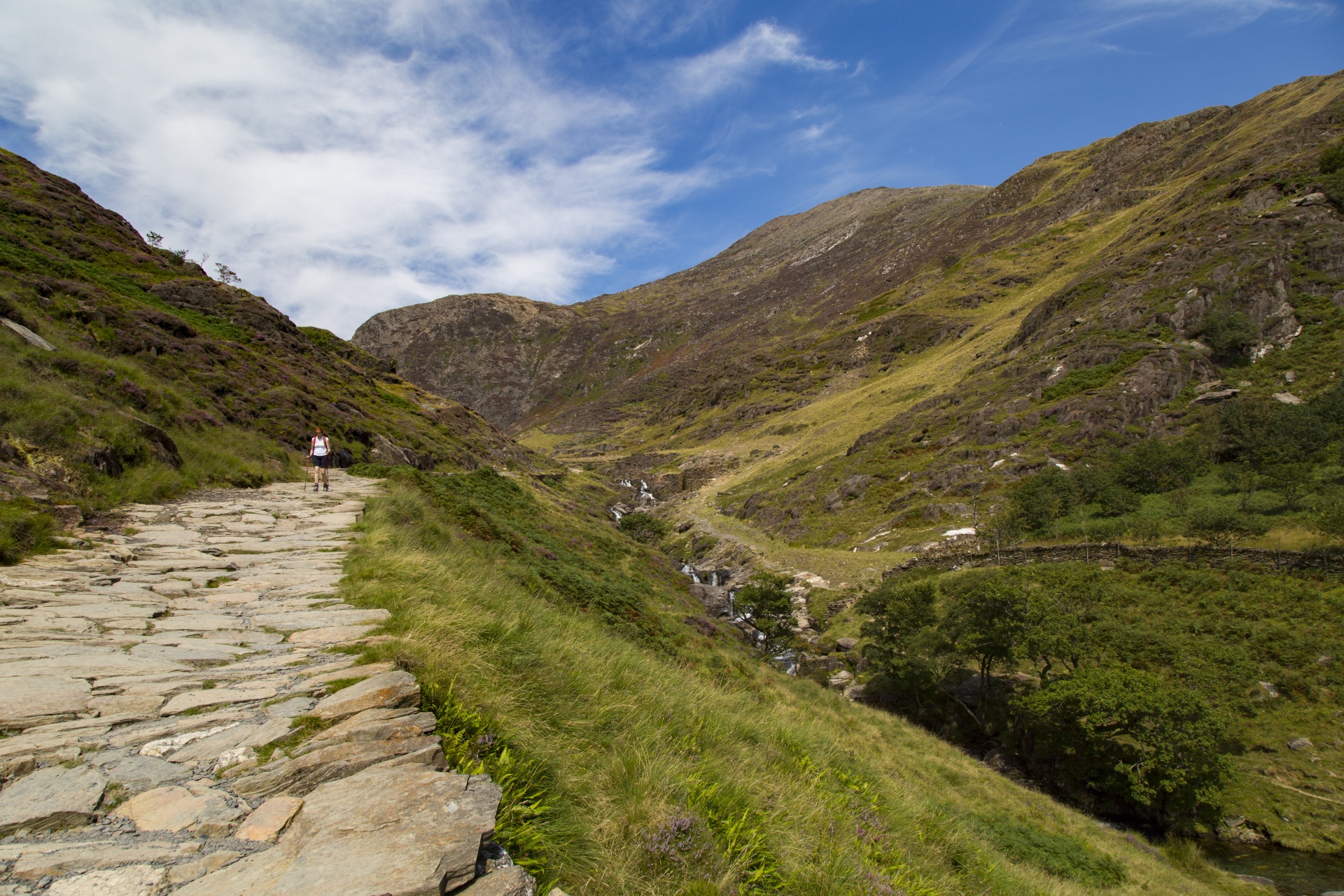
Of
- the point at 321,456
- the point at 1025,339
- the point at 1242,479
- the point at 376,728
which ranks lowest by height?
the point at 1242,479

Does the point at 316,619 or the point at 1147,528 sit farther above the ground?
the point at 316,619

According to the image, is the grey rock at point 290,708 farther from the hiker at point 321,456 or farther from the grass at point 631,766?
the hiker at point 321,456

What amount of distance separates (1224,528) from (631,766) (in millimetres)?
33127

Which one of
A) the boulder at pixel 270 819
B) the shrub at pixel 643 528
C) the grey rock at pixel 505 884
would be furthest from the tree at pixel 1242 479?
the shrub at pixel 643 528

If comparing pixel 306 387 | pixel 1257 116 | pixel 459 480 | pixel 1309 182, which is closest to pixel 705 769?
pixel 459 480

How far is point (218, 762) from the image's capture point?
273cm

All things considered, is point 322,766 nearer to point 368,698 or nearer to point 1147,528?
point 368,698

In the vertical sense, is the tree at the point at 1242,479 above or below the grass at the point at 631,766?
below

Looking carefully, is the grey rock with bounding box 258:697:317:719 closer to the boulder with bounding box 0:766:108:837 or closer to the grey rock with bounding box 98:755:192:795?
the grey rock with bounding box 98:755:192:795

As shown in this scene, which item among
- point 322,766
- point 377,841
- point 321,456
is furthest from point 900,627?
point 377,841

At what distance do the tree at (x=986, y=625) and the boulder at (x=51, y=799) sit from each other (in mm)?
24630

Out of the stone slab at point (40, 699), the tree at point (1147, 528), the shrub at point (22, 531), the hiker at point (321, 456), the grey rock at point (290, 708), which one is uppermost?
the hiker at point (321, 456)

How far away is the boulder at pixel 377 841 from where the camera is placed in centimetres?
203

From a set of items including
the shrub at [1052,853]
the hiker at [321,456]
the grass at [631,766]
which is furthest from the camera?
the hiker at [321,456]
